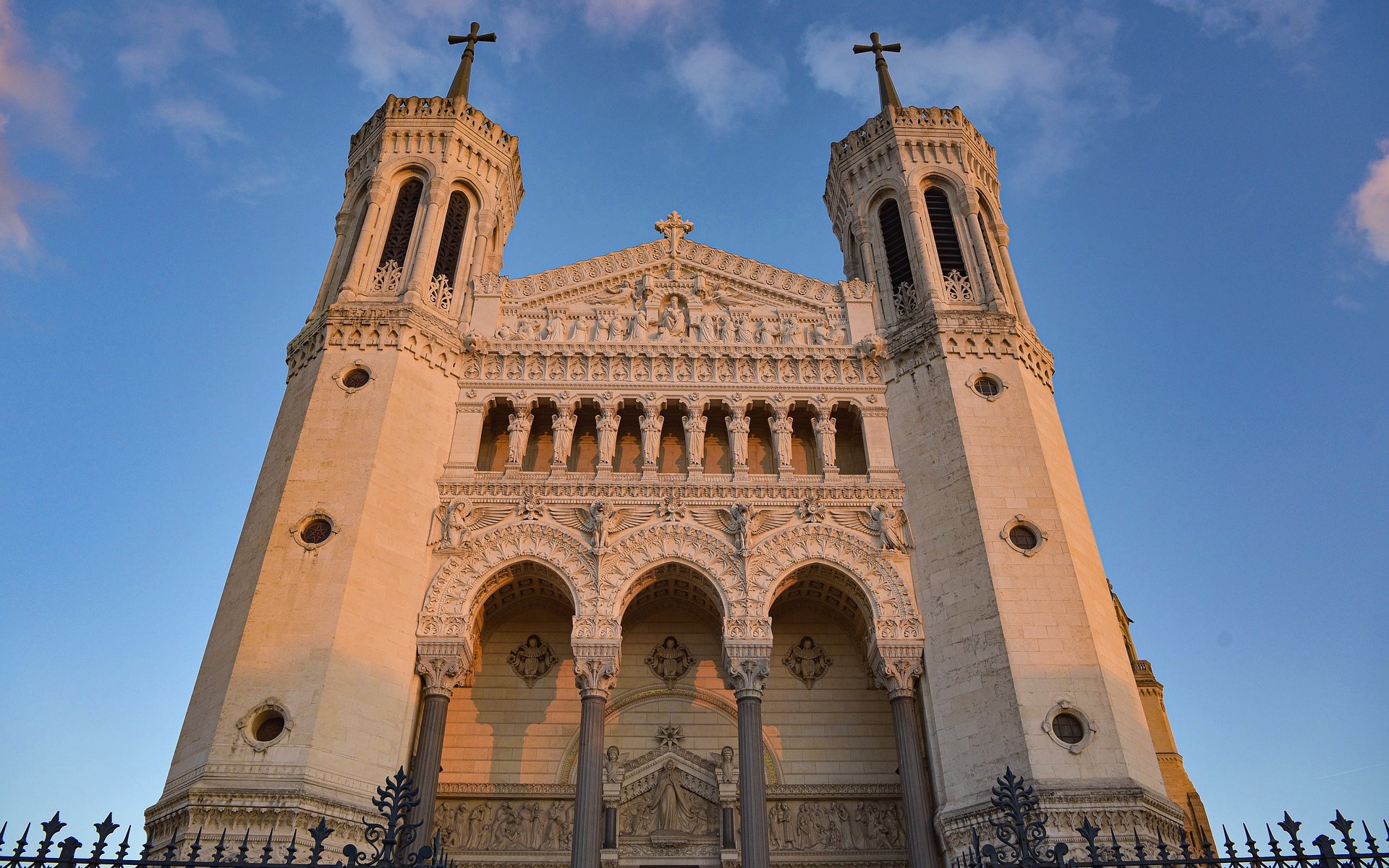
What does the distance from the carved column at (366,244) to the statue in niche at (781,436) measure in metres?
10.7

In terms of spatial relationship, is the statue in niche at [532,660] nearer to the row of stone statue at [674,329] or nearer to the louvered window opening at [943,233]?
the row of stone statue at [674,329]

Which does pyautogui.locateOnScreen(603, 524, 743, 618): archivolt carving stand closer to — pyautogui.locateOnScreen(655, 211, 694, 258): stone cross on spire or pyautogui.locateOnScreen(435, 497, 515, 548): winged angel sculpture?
pyautogui.locateOnScreen(435, 497, 515, 548): winged angel sculpture

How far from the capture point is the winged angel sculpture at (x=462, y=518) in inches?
832

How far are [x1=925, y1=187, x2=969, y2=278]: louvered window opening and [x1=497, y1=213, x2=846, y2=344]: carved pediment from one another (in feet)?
9.43

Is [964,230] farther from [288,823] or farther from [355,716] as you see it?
[288,823]

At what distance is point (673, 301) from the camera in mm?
26500

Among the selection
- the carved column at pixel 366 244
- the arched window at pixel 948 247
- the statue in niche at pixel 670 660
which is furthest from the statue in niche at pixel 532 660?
the arched window at pixel 948 247

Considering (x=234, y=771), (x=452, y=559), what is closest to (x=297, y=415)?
(x=452, y=559)

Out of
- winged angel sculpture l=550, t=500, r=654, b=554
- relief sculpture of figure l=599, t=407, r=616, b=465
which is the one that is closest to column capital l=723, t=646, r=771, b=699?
winged angel sculpture l=550, t=500, r=654, b=554

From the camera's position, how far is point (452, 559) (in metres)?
21.0

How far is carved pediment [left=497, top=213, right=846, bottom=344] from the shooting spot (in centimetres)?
2536

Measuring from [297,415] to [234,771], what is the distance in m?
8.09

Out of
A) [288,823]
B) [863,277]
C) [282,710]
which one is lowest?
[288,823]

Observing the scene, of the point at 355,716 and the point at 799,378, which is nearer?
the point at 355,716
